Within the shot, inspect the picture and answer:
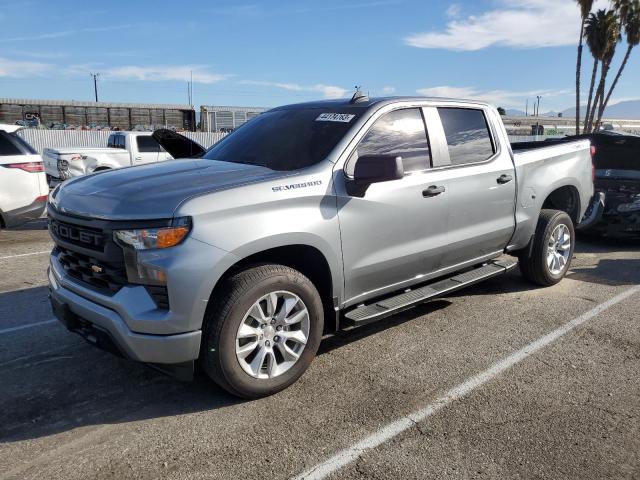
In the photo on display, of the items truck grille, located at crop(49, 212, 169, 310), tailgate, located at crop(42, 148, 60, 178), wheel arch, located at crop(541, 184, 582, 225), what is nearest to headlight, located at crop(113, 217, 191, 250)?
truck grille, located at crop(49, 212, 169, 310)

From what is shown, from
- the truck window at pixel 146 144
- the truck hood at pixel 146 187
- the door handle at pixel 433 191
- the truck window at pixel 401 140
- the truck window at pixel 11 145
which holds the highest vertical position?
the truck window at pixel 146 144

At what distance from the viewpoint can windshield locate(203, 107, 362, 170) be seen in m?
3.93

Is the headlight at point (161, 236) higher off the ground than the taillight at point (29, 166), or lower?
lower

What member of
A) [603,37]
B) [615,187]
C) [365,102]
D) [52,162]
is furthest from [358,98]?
[603,37]

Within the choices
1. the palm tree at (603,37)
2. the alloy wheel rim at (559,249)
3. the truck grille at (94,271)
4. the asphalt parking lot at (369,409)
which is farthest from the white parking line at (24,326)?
the palm tree at (603,37)

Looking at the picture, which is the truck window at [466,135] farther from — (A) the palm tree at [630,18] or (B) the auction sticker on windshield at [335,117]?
(A) the palm tree at [630,18]

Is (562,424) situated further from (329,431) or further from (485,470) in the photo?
(329,431)

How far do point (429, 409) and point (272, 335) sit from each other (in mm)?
1053

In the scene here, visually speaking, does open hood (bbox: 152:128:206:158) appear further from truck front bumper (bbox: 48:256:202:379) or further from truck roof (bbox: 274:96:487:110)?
truck front bumper (bbox: 48:256:202:379)

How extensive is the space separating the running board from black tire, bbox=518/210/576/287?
512mm

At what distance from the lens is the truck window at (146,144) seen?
16641mm

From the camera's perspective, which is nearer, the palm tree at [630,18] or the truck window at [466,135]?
the truck window at [466,135]

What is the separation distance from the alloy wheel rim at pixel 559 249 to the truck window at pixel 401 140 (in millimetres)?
2188

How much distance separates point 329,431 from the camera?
306 centimetres
